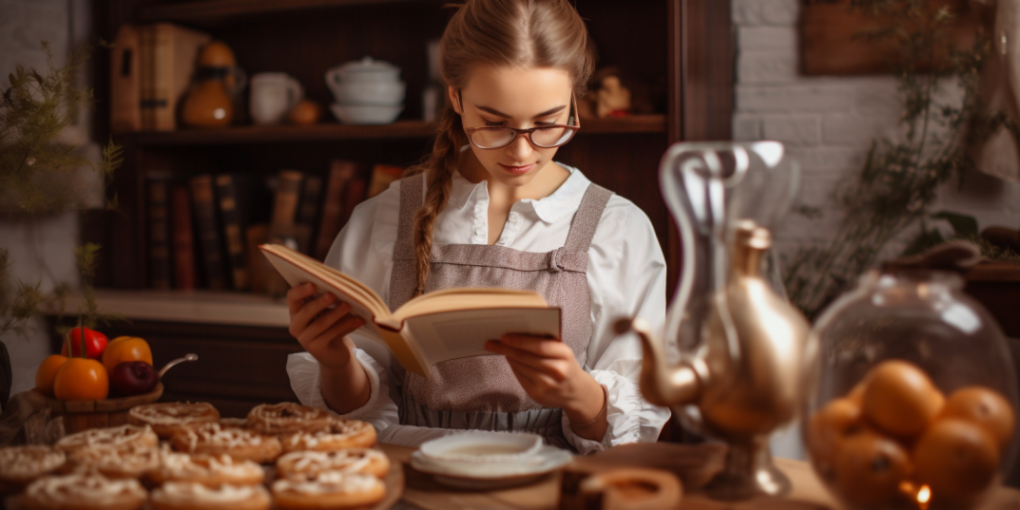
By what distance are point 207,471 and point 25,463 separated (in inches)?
8.2

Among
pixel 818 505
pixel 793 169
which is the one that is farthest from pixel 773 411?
pixel 793 169

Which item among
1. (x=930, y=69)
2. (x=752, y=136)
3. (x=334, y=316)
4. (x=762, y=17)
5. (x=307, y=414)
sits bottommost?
(x=307, y=414)

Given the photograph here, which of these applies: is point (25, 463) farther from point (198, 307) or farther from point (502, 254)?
point (198, 307)

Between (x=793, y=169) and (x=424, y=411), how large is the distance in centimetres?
85

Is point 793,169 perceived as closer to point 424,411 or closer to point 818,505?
point 818,505


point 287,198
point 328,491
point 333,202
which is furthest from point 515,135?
point 287,198

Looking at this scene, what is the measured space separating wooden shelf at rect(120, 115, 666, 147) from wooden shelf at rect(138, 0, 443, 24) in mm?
344

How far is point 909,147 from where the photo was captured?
199 cm

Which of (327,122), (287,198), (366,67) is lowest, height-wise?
(287,198)

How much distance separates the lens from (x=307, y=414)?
1001mm

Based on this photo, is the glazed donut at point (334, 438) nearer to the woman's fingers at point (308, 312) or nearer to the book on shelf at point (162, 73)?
the woman's fingers at point (308, 312)

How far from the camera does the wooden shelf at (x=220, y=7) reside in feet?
7.31

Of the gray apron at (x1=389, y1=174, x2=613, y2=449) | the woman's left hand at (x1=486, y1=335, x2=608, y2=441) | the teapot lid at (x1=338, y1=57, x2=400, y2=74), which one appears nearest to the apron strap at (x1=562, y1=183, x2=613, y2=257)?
the gray apron at (x1=389, y1=174, x2=613, y2=449)

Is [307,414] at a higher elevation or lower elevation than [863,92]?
lower
